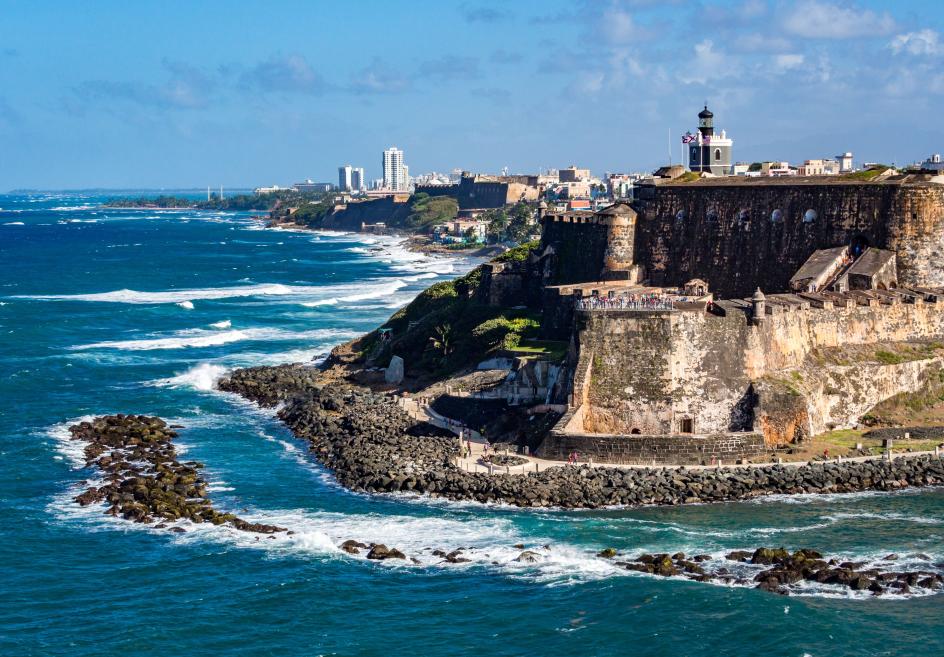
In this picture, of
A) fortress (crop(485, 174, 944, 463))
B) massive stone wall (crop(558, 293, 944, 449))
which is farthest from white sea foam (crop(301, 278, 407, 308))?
massive stone wall (crop(558, 293, 944, 449))

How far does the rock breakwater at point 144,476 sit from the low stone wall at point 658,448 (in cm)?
1076

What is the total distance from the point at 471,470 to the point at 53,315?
59.2 metres

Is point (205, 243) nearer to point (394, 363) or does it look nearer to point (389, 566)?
point (394, 363)

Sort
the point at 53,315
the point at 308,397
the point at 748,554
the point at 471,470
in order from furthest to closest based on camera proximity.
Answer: the point at 53,315 < the point at 308,397 < the point at 471,470 < the point at 748,554

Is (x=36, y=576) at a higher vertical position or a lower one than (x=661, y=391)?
lower

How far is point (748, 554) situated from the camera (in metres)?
37.4

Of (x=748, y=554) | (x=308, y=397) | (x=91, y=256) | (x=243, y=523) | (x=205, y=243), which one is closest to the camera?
(x=748, y=554)

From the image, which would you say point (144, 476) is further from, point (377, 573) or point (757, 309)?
point (757, 309)

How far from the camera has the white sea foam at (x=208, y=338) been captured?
80125 mm

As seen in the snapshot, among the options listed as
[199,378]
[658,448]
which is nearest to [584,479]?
[658,448]

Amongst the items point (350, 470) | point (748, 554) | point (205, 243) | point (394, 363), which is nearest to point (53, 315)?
point (394, 363)

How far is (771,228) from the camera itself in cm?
5856

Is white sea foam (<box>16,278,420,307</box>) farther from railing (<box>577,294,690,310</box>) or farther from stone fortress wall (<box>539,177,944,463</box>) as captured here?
railing (<box>577,294,690,310</box>)

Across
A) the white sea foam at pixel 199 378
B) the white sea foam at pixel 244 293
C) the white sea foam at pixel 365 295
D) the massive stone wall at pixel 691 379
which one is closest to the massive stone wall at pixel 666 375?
the massive stone wall at pixel 691 379
